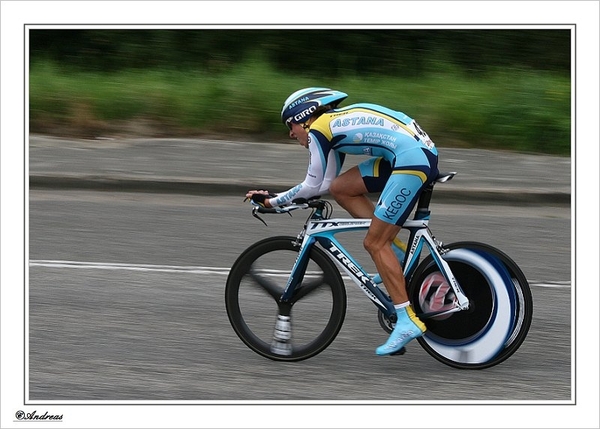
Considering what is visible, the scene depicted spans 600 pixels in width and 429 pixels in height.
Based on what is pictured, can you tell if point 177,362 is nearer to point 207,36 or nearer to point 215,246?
point 215,246

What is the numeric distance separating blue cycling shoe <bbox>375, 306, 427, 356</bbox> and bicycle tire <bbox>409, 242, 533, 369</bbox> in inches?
4.0

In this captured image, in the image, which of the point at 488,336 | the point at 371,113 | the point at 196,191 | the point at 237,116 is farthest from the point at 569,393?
the point at 237,116

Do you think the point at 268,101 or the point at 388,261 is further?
the point at 268,101

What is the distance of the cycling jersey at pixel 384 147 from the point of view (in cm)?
580

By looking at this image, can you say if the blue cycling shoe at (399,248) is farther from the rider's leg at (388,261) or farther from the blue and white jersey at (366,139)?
the blue and white jersey at (366,139)

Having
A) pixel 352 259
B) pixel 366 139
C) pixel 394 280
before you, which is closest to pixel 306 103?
pixel 366 139

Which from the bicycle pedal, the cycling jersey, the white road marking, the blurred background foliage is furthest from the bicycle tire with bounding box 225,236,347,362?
the blurred background foliage

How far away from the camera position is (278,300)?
627 centimetres

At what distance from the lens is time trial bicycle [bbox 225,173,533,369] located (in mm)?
6016

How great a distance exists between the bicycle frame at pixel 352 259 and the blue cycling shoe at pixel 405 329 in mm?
96

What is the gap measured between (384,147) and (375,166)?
288mm

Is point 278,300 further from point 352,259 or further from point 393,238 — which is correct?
point 393,238

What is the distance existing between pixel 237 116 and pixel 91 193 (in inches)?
117

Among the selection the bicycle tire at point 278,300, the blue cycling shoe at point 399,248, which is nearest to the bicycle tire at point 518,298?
the blue cycling shoe at point 399,248
